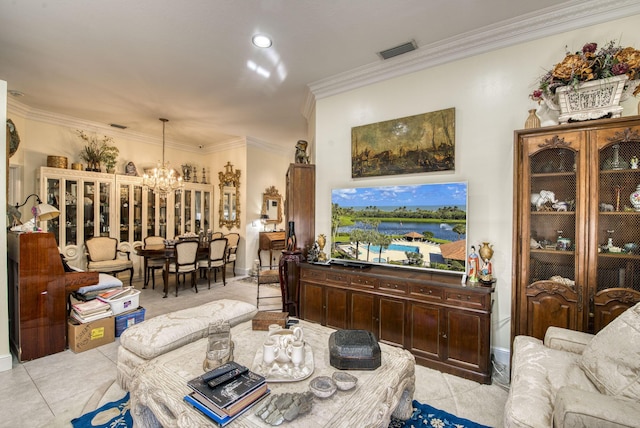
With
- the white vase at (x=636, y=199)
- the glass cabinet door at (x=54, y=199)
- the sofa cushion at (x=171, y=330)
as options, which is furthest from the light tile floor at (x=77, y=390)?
the glass cabinet door at (x=54, y=199)

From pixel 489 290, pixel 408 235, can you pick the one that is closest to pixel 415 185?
pixel 408 235

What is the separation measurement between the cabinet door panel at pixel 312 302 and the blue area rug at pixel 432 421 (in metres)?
1.44

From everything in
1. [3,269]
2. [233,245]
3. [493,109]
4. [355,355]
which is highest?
[493,109]

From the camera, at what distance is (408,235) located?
3.09 metres

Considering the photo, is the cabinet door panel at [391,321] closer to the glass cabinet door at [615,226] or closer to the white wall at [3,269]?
the glass cabinet door at [615,226]

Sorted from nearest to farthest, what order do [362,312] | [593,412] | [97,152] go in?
[593,412] < [362,312] < [97,152]

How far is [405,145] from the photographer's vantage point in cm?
321

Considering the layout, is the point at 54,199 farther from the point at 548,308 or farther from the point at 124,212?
the point at 548,308

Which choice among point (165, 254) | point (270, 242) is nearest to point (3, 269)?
point (165, 254)

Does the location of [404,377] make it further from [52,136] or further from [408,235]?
[52,136]

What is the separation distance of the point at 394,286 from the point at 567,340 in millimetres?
1283

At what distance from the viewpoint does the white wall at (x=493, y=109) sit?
2.53 meters

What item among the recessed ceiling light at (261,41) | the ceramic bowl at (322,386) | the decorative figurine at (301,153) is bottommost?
the ceramic bowl at (322,386)

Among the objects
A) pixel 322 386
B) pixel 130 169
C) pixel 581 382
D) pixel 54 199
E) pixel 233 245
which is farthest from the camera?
pixel 233 245
